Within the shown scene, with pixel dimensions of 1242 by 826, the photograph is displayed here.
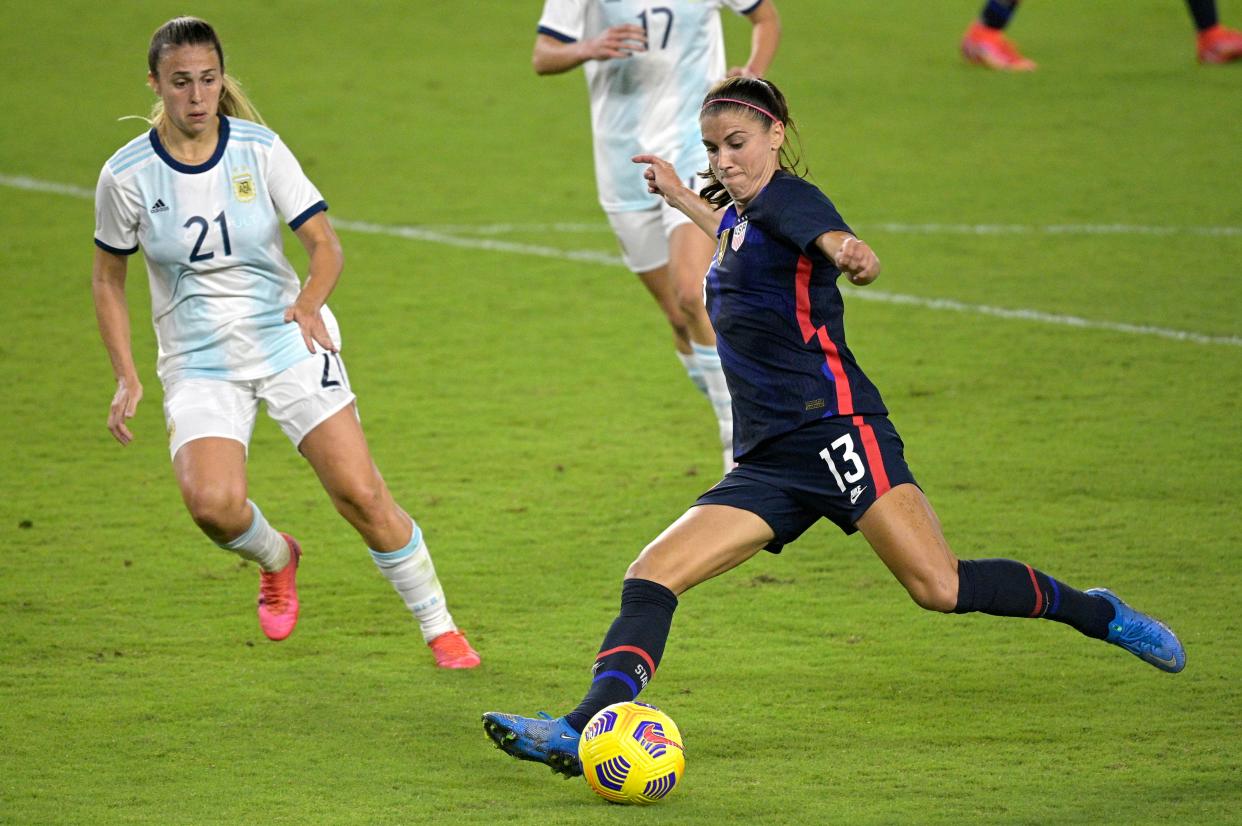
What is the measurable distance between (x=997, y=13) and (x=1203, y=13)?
1.93 m

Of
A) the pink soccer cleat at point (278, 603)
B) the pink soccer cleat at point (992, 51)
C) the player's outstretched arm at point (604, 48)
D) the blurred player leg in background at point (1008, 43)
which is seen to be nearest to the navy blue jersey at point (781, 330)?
the pink soccer cleat at point (278, 603)

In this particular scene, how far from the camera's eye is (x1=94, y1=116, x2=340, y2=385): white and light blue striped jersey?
537cm

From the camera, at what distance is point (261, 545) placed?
225 inches

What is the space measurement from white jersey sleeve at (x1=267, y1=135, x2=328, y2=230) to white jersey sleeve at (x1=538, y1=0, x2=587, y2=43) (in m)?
2.66

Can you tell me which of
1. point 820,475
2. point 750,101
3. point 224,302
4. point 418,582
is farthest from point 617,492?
point 750,101

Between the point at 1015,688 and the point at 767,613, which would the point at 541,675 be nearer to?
the point at 767,613

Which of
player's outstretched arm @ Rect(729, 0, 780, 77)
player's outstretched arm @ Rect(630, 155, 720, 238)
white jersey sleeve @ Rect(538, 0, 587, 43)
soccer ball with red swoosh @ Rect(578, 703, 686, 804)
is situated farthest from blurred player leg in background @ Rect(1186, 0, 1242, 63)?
soccer ball with red swoosh @ Rect(578, 703, 686, 804)

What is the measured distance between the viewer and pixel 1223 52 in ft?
54.1

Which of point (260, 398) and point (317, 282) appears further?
point (260, 398)

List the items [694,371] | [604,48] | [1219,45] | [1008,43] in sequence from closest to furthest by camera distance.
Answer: [604,48] < [694,371] < [1219,45] < [1008,43]

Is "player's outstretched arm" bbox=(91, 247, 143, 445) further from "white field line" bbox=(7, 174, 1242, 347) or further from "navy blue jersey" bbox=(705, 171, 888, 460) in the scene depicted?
"white field line" bbox=(7, 174, 1242, 347)

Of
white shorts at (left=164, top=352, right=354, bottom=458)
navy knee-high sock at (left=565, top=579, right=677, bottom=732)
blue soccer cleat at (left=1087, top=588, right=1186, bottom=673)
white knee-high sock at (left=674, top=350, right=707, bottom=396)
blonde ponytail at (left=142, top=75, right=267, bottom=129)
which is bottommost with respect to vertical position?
white knee-high sock at (left=674, top=350, right=707, bottom=396)

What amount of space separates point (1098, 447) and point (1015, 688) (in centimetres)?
273

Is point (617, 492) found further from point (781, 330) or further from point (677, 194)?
point (781, 330)
